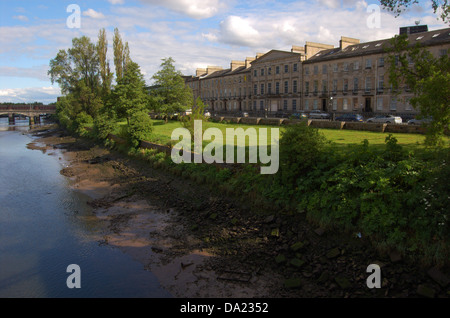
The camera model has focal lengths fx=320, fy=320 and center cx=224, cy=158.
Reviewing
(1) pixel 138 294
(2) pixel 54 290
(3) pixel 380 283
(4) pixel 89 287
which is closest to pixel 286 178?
(3) pixel 380 283

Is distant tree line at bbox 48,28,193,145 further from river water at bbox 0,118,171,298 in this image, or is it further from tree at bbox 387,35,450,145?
tree at bbox 387,35,450,145

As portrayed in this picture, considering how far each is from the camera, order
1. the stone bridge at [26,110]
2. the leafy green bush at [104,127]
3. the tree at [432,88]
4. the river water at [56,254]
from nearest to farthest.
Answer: the river water at [56,254] → the tree at [432,88] → the leafy green bush at [104,127] → the stone bridge at [26,110]

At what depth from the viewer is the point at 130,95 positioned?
3606cm

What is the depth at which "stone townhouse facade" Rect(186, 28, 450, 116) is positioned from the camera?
46.8 meters

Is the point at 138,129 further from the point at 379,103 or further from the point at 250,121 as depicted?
the point at 379,103

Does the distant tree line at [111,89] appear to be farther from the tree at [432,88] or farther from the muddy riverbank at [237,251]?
the tree at [432,88]

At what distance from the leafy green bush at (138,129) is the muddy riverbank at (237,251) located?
10913mm

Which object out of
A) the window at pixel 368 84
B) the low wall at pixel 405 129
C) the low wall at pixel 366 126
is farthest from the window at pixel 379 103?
the low wall at pixel 405 129

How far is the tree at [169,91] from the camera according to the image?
1861 inches

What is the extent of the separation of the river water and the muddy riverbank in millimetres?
639

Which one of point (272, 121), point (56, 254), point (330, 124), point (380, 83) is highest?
point (380, 83)

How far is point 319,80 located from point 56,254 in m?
54.0

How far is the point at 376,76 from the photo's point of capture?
48.3 meters

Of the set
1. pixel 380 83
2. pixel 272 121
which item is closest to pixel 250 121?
pixel 272 121
